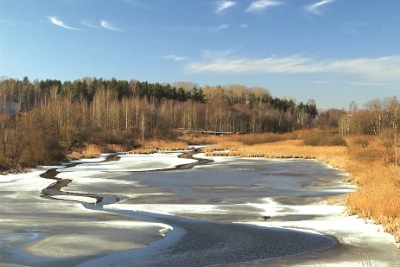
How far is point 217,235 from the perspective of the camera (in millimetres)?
11422

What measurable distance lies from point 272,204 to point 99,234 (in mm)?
7782

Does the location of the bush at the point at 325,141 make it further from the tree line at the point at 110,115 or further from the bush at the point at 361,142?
the tree line at the point at 110,115

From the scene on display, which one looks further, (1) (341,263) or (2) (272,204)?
(2) (272,204)

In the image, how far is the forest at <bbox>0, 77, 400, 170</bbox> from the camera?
35006 millimetres

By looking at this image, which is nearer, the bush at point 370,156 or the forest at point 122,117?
the bush at point 370,156

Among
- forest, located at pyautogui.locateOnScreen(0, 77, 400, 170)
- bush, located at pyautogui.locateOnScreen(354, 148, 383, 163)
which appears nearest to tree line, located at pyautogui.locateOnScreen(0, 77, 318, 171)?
forest, located at pyautogui.locateOnScreen(0, 77, 400, 170)

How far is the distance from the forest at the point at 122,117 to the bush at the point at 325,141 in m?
5.20

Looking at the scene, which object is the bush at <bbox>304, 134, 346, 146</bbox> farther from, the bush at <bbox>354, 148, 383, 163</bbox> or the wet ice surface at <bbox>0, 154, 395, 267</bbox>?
the wet ice surface at <bbox>0, 154, 395, 267</bbox>

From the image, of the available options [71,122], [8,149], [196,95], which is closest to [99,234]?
[8,149]

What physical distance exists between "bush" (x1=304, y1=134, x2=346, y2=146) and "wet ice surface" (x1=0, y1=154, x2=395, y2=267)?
3457cm

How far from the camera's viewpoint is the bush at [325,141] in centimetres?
5588

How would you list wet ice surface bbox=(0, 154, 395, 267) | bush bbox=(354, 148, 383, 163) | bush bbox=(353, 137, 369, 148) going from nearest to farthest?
1. wet ice surface bbox=(0, 154, 395, 267)
2. bush bbox=(354, 148, 383, 163)
3. bush bbox=(353, 137, 369, 148)

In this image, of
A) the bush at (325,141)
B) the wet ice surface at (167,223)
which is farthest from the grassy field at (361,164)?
the wet ice surface at (167,223)

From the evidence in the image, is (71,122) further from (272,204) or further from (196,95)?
(196,95)
